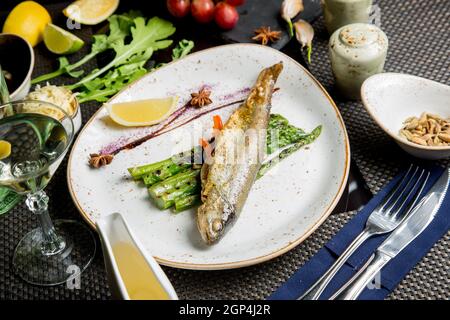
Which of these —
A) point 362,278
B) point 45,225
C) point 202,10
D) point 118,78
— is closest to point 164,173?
point 45,225

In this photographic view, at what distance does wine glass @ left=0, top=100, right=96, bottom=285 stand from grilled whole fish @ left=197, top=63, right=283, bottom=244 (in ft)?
1.44

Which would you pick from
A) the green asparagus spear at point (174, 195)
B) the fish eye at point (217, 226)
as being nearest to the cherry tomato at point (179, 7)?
the green asparagus spear at point (174, 195)

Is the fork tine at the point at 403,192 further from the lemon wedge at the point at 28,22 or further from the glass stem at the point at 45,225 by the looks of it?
the lemon wedge at the point at 28,22

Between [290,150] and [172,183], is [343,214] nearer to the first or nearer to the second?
[290,150]

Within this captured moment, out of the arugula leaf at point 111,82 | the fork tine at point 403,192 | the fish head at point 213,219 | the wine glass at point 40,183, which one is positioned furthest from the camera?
the arugula leaf at point 111,82

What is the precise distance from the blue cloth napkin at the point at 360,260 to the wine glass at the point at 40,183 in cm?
70

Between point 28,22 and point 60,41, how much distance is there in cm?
19

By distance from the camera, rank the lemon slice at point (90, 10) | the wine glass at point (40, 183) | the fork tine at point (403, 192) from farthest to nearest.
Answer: the lemon slice at point (90, 10), the fork tine at point (403, 192), the wine glass at point (40, 183)

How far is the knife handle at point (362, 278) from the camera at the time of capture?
181cm

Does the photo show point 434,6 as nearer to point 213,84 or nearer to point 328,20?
point 328,20

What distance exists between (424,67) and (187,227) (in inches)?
50.9
